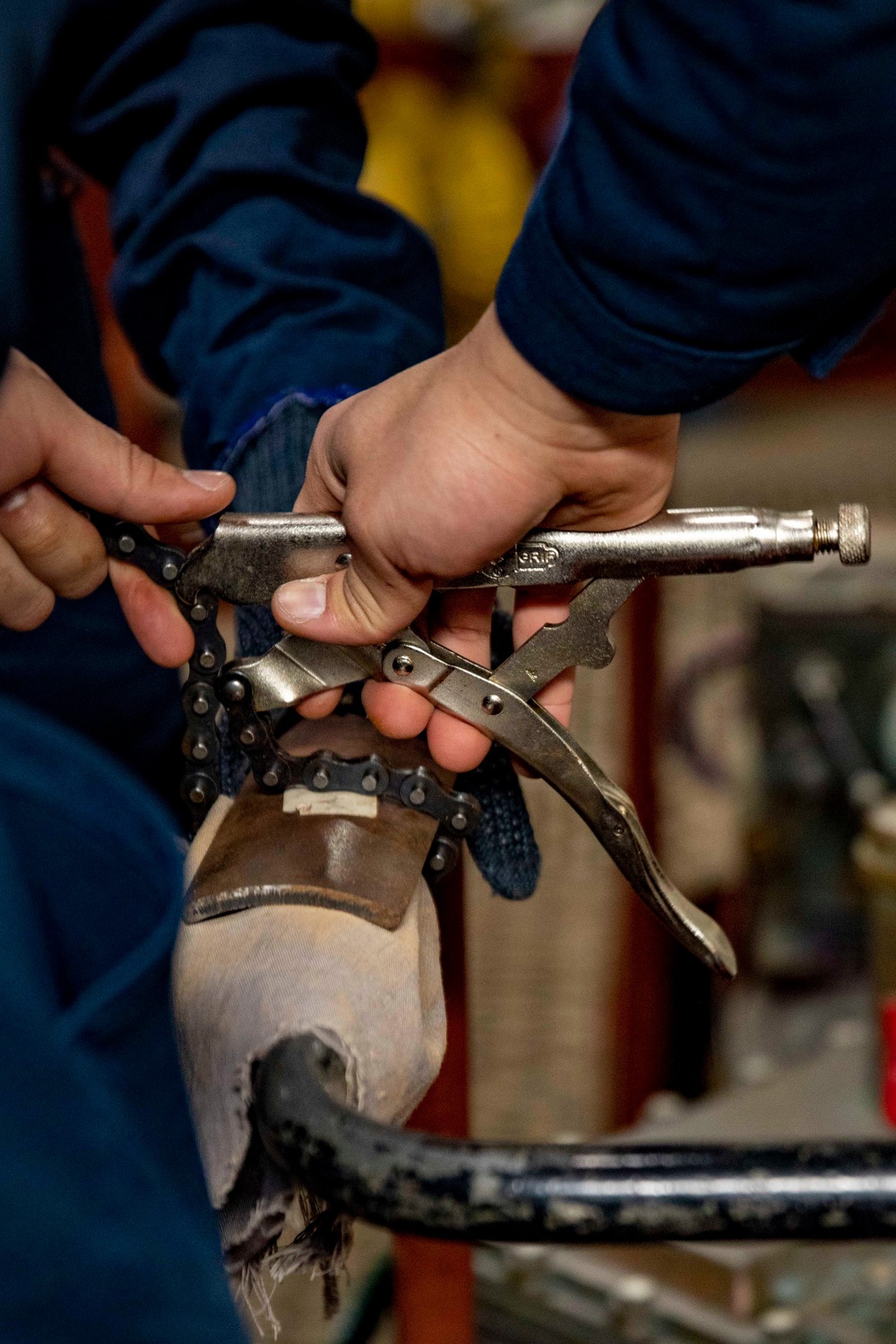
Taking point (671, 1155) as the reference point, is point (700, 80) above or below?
above

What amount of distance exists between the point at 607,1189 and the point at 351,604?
22cm

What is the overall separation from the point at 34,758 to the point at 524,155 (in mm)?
2282

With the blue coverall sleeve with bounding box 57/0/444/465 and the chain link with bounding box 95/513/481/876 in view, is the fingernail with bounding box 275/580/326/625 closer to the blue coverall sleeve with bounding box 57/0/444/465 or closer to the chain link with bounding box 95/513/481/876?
the chain link with bounding box 95/513/481/876

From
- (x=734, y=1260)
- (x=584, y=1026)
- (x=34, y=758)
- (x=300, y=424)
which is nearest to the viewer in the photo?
(x=34, y=758)

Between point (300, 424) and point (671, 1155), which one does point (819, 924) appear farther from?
point (671, 1155)

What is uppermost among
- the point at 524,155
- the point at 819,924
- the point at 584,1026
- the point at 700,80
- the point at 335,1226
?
the point at 700,80

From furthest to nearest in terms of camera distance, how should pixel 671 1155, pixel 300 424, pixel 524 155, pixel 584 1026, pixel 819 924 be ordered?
pixel 524 155 < pixel 584 1026 < pixel 819 924 < pixel 300 424 < pixel 671 1155

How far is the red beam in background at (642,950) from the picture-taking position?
129cm

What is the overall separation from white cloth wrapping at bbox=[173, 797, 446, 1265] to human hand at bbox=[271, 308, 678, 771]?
0.33 feet

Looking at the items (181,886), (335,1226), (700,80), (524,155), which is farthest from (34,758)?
(524,155)

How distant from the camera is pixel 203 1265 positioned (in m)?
0.37

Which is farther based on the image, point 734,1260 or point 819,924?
point 819,924

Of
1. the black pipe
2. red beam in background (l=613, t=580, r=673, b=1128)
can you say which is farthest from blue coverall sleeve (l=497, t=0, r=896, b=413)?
red beam in background (l=613, t=580, r=673, b=1128)

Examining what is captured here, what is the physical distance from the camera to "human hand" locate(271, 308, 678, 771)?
0.43 metres
